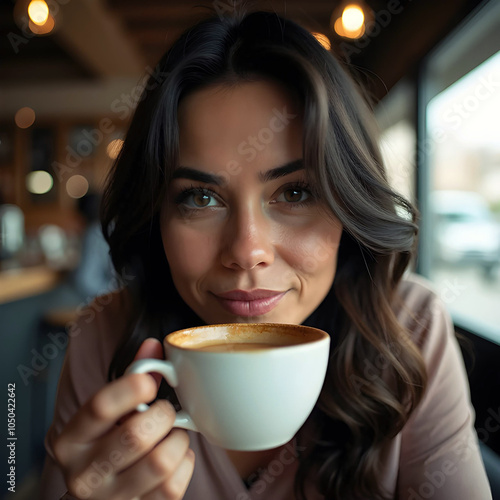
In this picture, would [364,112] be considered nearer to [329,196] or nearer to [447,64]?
[329,196]

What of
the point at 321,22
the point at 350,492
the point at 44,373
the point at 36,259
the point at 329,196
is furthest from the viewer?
the point at 36,259

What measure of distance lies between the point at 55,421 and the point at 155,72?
0.95 m

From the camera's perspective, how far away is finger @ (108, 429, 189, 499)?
0.64 m

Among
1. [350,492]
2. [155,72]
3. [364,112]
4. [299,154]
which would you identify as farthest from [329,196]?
[350,492]

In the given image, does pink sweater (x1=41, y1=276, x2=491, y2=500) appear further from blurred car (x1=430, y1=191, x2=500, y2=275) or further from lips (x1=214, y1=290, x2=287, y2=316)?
blurred car (x1=430, y1=191, x2=500, y2=275)

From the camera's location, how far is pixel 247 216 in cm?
91

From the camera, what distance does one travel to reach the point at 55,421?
1176mm

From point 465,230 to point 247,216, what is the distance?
2.26 m

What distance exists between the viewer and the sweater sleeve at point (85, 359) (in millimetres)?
1184

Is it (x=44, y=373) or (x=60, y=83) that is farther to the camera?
(x=60, y=83)

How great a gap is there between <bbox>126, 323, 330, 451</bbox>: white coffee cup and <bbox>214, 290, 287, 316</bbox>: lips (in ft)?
0.86

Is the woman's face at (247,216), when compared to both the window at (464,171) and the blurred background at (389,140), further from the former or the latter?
the window at (464,171)

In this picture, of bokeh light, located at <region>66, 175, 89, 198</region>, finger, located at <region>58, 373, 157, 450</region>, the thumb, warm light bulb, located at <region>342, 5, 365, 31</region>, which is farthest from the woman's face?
bokeh light, located at <region>66, 175, 89, 198</region>

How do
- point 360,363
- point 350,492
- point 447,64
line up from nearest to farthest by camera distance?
point 350,492 → point 360,363 → point 447,64
